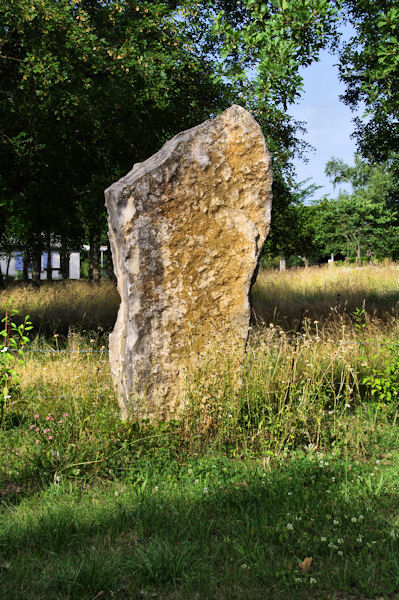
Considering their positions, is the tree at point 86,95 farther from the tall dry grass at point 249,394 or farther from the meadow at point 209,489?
the meadow at point 209,489

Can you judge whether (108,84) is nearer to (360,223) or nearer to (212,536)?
(212,536)

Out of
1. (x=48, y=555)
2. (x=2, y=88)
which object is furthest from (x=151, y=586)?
(x=2, y=88)

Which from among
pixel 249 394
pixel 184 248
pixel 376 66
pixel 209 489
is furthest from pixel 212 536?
pixel 376 66

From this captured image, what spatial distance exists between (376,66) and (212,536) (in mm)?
6626

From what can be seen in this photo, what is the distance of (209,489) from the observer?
390 centimetres

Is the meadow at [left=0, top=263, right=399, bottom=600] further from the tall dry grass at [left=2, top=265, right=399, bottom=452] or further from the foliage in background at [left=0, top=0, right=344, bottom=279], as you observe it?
the foliage in background at [left=0, top=0, right=344, bottom=279]

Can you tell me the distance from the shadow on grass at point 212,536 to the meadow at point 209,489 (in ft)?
0.04

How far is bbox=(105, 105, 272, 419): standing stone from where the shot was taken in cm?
498

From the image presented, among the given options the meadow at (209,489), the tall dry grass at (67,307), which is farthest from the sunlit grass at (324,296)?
the meadow at (209,489)

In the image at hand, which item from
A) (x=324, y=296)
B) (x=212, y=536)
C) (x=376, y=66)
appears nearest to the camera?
(x=212, y=536)

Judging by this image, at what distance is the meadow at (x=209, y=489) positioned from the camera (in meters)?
2.91

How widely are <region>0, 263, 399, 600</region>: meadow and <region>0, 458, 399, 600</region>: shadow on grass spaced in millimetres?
11

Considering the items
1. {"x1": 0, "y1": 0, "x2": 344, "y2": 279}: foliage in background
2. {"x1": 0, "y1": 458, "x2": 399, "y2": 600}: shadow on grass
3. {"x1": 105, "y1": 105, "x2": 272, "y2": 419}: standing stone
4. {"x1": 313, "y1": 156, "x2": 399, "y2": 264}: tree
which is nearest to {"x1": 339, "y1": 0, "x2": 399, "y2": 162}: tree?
{"x1": 0, "y1": 0, "x2": 344, "y2": 279}: foliage in background

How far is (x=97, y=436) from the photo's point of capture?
4.49m
